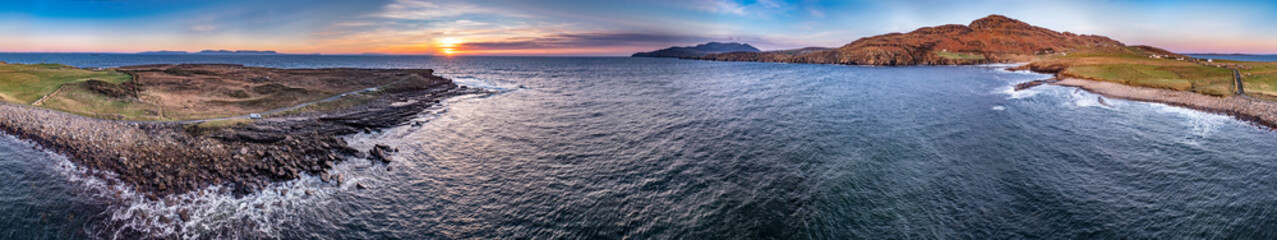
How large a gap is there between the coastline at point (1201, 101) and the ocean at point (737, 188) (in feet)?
9.55

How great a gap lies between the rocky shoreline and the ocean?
2.74 feet

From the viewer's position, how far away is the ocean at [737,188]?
624 inches

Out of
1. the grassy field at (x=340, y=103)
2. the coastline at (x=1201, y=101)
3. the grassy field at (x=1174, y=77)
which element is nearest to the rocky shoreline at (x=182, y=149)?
the grassy field at (x=340, y=103)

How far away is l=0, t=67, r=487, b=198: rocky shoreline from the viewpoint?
60.5 ft

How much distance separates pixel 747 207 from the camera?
18172 millimetres

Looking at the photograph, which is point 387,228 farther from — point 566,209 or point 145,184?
point 145,184

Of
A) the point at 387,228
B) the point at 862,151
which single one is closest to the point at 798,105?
the point at 862,151

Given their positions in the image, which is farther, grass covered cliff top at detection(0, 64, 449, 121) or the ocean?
grass covered cliff top at detection(0, 64, 449, 121)

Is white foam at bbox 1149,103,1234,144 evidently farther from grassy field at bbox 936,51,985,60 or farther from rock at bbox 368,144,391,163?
grassy field at bbox 936,51,985,60

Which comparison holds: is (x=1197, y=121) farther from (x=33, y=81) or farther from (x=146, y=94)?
(x=33, y=81)

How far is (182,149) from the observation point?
2164cm

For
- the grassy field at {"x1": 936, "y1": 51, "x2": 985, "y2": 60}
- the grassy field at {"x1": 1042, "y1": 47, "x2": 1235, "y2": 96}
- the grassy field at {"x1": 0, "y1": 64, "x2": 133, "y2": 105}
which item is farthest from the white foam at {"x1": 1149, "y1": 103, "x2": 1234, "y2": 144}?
the grassy field at {"x1": 936, "y1": 51, "x2": 985, "y2": 60}

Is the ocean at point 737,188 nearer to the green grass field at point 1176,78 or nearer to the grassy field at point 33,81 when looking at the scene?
the grassy field at point 33,81

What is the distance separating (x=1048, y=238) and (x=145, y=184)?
3651 cm
